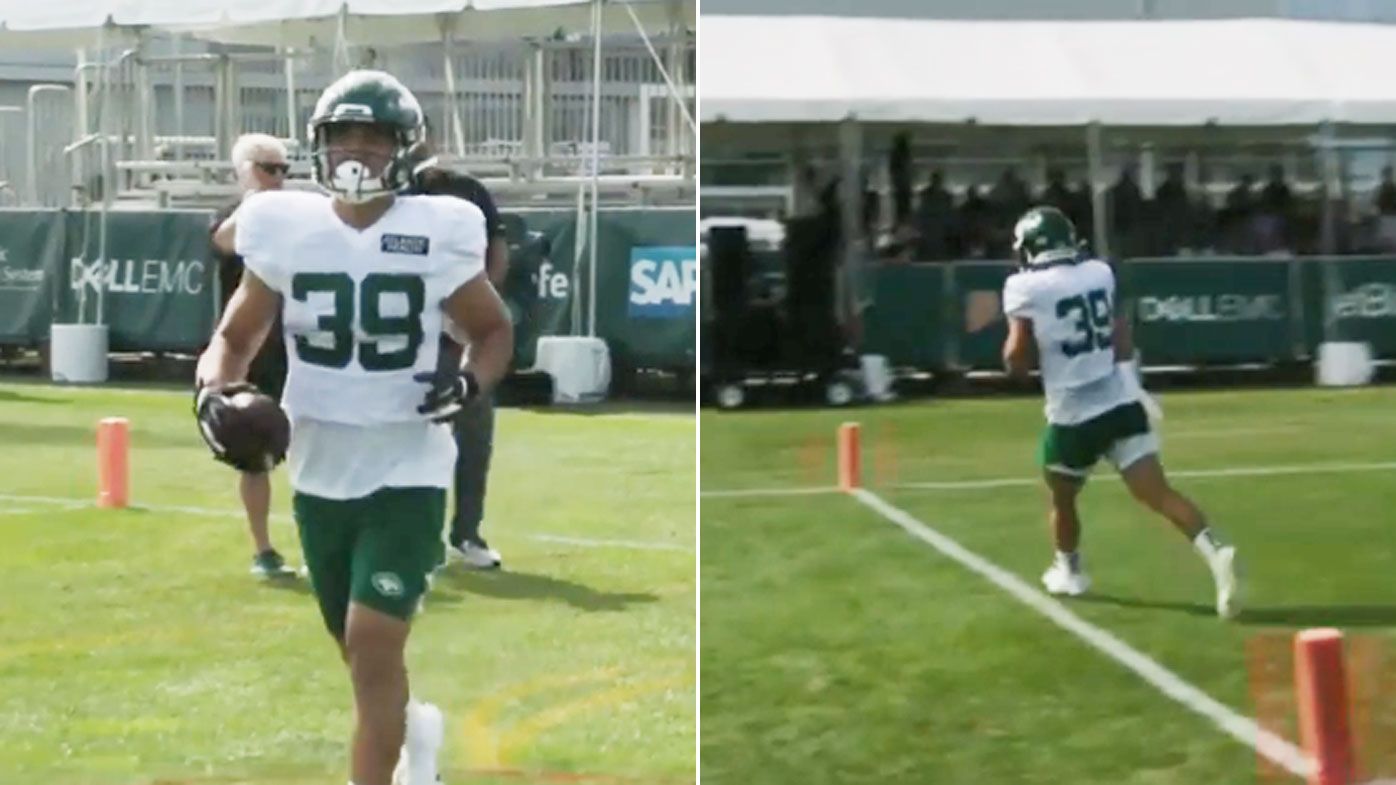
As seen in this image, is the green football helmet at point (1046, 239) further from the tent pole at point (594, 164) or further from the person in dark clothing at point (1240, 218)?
the tent pole at point (594, 164)

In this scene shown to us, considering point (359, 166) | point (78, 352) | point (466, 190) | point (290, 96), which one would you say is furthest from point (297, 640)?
point (78, 352)

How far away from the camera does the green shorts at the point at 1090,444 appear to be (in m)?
1.98

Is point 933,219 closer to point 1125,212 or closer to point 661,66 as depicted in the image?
point 1125,212

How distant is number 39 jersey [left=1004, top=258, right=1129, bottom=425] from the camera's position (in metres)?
1.94

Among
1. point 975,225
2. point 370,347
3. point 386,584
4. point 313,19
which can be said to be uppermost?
point 313,19

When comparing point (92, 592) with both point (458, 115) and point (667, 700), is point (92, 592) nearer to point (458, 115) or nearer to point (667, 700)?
point (667, 700)

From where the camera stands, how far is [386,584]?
241 centimetres

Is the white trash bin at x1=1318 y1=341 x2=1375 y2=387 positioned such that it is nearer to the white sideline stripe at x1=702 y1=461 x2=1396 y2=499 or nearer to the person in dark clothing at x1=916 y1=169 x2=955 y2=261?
the white sideline stripe at x1=702 y1=461 x2=1396 y2=499

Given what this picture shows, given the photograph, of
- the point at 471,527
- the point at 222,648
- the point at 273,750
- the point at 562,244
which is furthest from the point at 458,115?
the point at 273,750

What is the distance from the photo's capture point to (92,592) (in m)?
4.23

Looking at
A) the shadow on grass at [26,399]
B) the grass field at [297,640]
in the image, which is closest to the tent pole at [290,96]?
the shadow on grass at [26,399]

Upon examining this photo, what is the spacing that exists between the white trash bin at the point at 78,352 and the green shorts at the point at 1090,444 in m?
6.92

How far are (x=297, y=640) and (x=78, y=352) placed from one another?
503 cm

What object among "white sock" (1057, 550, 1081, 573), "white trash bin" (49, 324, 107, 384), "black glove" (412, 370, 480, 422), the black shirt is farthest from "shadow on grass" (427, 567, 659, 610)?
"white trash bin" (49, 324, 107, 384)
